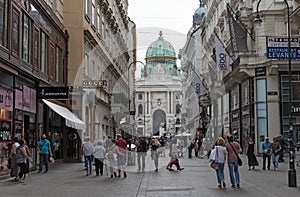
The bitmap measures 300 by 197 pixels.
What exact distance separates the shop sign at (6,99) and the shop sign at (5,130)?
0.51 meters

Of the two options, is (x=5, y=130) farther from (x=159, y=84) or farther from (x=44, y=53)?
(x=159, y=84)

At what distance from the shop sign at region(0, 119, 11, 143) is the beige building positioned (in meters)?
9.54

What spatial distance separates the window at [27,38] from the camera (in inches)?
862

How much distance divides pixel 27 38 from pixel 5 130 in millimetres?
4963

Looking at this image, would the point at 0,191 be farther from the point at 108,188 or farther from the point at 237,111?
the point at 237,111

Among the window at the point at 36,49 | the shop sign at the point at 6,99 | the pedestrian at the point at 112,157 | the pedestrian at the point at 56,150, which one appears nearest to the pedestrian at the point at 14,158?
the shop sign at the point at 6,99

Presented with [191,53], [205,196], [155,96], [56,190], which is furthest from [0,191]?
[191,53]

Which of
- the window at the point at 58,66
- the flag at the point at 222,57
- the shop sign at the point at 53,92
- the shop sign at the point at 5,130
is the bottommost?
the shop sign at the point at 5,130

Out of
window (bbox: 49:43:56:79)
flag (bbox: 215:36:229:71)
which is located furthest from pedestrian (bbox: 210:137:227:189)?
flag (bbox: 215:36:229:71)

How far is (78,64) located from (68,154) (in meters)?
5.36

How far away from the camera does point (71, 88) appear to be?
29.4 meters

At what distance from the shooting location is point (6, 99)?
62.9 ft

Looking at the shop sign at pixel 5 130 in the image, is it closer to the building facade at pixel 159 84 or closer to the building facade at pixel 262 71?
the building facade at pixel 159 84

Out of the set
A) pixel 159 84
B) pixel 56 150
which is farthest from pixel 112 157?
pixel 159 84
